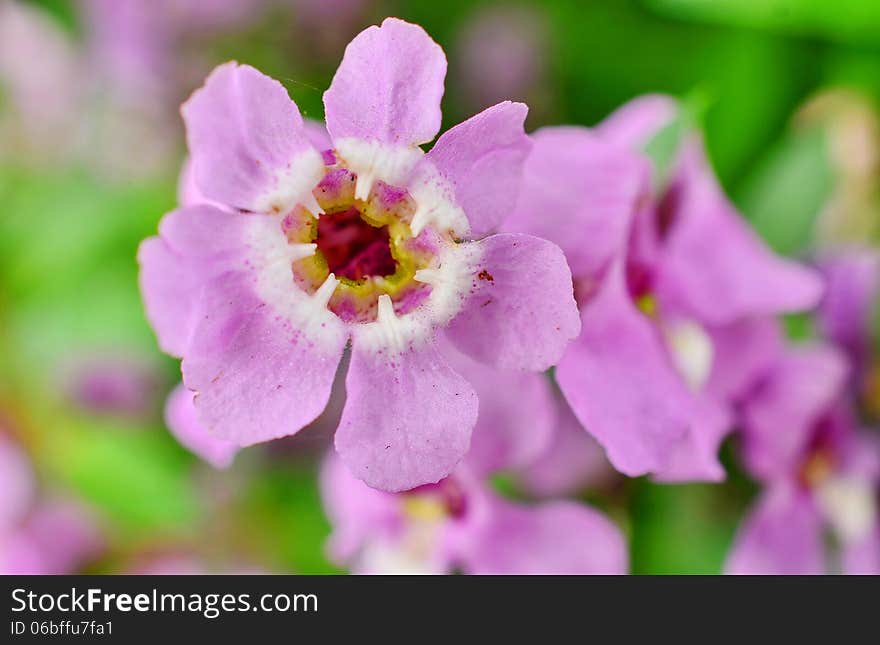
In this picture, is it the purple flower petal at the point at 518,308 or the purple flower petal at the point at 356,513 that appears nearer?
the purple flower petal at the point at 518,308

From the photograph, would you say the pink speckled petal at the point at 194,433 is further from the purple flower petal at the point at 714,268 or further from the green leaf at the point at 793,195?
the green leaf at the point at 793,195

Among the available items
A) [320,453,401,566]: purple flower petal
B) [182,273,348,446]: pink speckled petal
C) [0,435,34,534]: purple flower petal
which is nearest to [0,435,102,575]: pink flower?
[0,435,34,534]: purple flower petal

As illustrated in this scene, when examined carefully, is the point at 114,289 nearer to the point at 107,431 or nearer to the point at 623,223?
the point at 107,431

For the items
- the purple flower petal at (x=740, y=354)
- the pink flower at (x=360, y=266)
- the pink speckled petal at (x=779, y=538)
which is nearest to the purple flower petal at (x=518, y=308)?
the pink flower at (x=360, y=266)

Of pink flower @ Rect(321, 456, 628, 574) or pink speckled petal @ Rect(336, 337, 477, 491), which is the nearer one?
pink speckled petal @ Rect(336, 337, 477, 491)

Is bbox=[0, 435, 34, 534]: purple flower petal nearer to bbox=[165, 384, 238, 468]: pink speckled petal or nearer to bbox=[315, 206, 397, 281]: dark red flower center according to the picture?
bbox=[165, 384, 238, 468]: pink speckled petal

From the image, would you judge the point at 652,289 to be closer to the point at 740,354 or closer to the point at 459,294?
the point at 740,354

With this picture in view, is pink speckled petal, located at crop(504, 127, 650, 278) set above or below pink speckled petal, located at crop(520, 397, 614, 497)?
above
